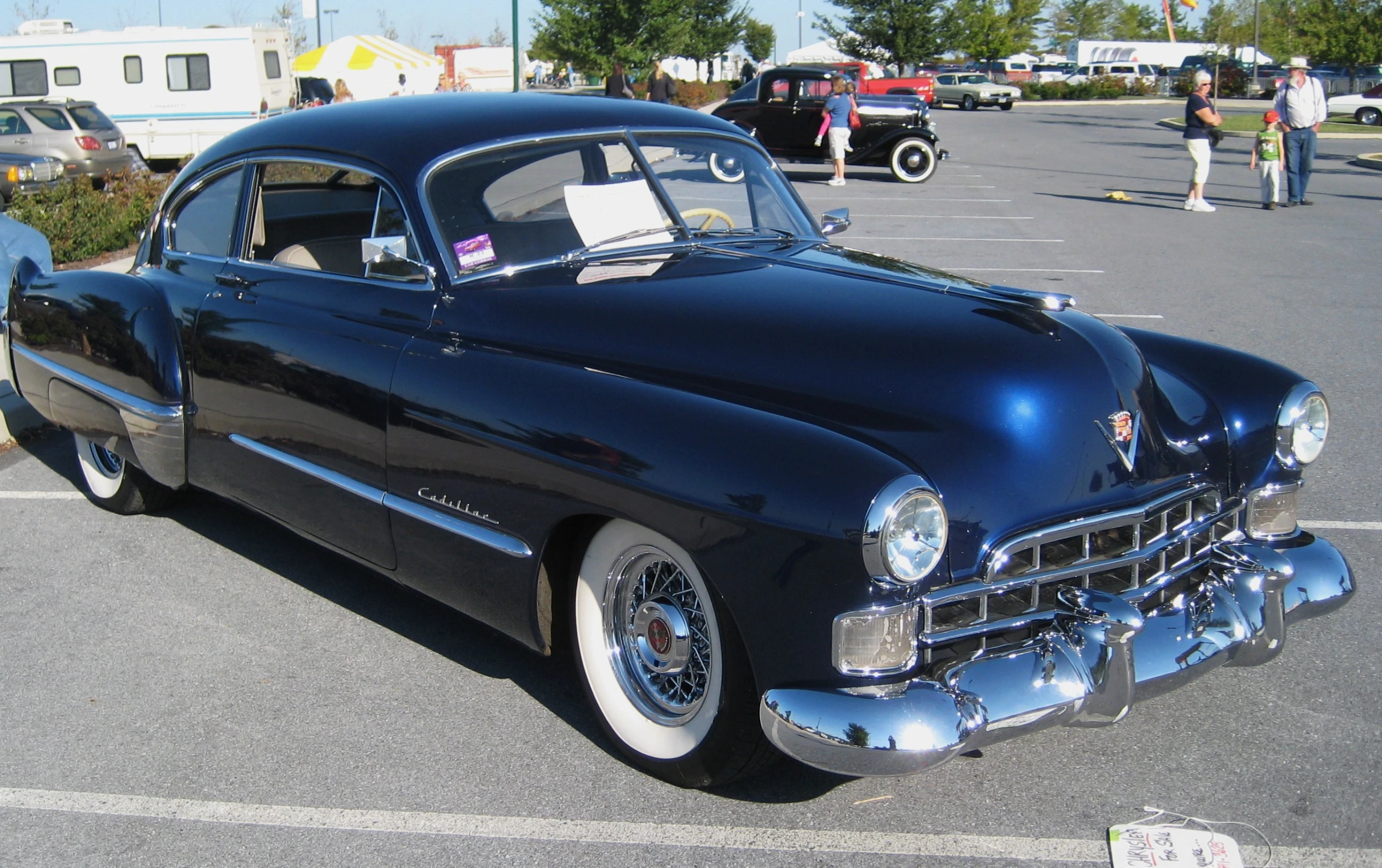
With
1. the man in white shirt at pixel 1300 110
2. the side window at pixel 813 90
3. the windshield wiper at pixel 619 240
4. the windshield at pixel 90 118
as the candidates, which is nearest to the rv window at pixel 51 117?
the windshield at pixel 90 118

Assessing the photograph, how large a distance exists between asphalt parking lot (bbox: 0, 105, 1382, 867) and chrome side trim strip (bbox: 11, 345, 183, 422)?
0.64m

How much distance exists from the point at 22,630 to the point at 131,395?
93 centimetres

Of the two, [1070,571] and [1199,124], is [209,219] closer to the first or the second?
[1070,571]

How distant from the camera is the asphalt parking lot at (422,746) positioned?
118 inches

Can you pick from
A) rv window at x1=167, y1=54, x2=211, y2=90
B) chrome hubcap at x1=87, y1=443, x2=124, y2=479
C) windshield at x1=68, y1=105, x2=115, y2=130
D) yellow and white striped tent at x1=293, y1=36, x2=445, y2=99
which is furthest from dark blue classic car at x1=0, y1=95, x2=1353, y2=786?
yellow and white striped tent at x1=293, y1=36, x2=445, y2=99

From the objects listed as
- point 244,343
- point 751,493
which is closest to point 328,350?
point 244,343

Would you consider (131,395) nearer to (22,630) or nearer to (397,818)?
(22,630)

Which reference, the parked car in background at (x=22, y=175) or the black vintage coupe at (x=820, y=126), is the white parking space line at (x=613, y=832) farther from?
the black vintage coupe at (x=820, y=126)

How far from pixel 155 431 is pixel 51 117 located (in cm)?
1798

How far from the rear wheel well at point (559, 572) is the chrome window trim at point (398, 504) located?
0.27ft

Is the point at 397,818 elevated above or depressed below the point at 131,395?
below

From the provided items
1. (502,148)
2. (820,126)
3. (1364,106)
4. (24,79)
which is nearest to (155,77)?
(24,79)

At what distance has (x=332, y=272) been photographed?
4.18 meters

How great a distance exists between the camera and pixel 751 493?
110 inches
